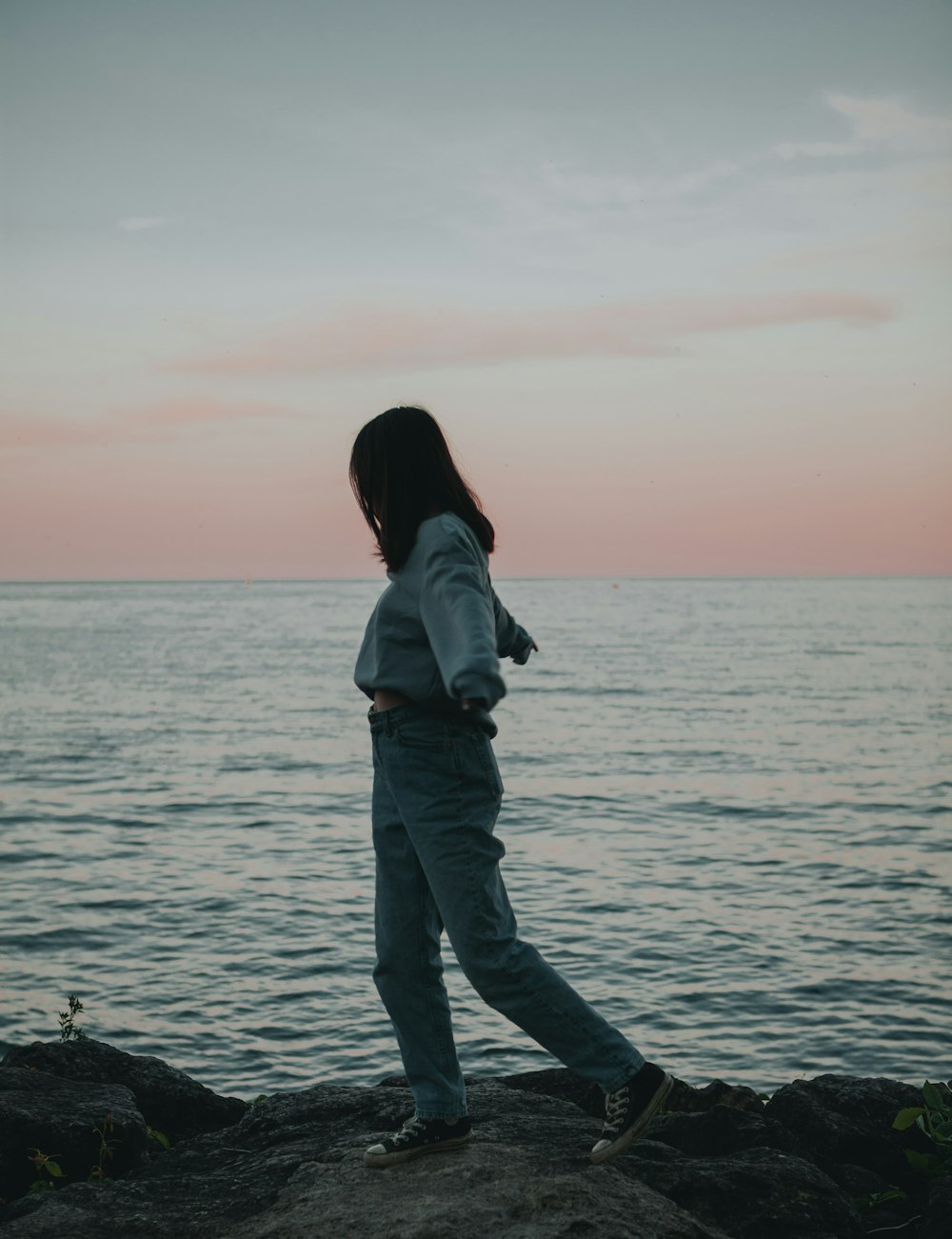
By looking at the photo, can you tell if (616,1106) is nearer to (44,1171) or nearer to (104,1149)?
(104,1149)

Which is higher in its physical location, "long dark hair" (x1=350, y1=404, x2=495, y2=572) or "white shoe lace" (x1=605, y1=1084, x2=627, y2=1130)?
"long dark hair" (x1=350, y1=404, x2=495, y2=572)

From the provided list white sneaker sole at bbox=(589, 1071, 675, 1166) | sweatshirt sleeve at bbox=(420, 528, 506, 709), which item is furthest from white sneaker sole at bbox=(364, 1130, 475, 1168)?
sweatshirt sleeve at bbox=(420, 528, 506, 709)

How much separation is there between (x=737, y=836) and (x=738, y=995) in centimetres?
719

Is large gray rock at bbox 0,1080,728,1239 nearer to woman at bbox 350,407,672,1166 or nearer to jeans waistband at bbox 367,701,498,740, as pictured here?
woman at bbox 350,407,672,1166

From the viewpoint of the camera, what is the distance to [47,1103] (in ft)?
15.8

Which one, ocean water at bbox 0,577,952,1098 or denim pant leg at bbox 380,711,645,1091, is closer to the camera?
denim pant leg at bbox 380,711,645,1091

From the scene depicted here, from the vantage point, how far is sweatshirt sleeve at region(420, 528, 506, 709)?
3.19 meters

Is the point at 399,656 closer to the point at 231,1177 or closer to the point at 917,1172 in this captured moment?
the point at 231,1177

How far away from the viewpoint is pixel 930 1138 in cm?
457

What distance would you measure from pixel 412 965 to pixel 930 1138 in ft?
7.38

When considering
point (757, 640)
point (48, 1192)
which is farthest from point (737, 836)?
point (757, 640)

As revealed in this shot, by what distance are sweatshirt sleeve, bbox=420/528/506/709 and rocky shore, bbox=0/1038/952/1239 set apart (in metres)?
1.54

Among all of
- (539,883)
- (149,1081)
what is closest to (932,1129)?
(149,1081)

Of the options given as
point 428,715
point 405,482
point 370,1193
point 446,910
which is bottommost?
point 370,1193
